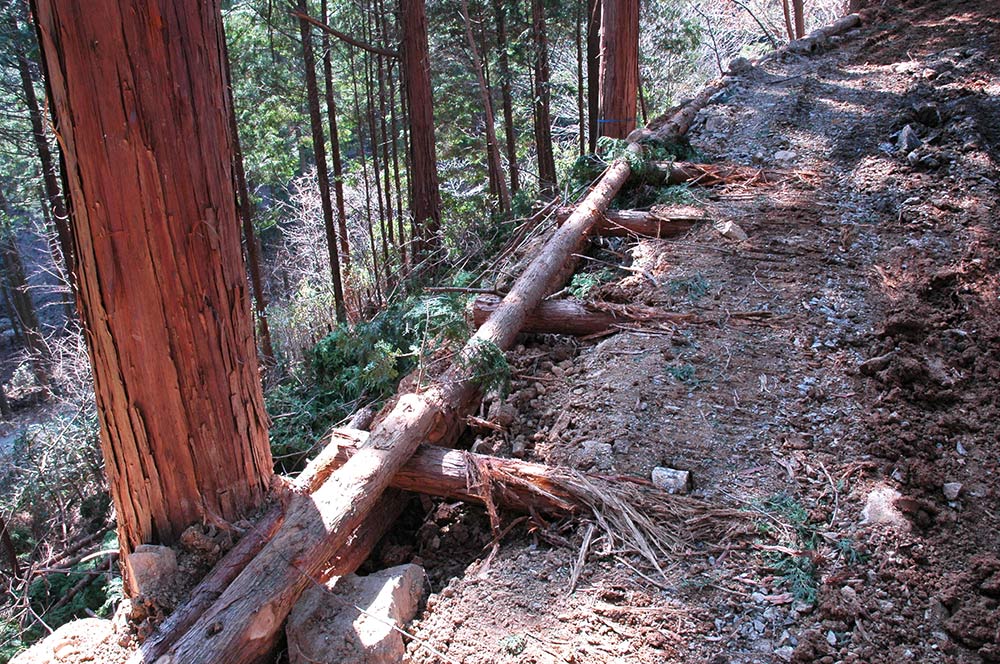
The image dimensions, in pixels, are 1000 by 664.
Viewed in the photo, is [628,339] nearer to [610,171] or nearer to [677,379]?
[677,379]

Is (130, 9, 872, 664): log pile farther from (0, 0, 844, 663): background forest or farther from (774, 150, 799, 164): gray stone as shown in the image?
(774, 150, 799, 164): gray stone

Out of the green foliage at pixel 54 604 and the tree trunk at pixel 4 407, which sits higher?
the green foliage at pixel 54 604

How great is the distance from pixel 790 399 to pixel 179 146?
294cm

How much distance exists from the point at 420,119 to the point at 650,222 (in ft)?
18.3

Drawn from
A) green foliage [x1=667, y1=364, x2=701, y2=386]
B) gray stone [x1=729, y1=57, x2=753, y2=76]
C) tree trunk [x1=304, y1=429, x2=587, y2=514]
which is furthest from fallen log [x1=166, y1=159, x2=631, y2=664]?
gray stone [x1=729, y1=57, x2=753, y2=76]

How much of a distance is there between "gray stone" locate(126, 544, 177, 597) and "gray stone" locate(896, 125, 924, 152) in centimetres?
592

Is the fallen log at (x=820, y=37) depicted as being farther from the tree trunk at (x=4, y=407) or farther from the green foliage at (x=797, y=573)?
the tree trunk at (x=4, y=407)

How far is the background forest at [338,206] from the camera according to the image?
5016 millimetres

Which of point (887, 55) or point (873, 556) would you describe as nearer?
point (873, 556)

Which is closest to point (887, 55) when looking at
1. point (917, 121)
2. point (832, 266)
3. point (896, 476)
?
point (917, 121)

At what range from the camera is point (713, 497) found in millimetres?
2814

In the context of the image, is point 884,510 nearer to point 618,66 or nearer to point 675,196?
point 675,196

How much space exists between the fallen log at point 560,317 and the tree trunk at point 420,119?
5000mm

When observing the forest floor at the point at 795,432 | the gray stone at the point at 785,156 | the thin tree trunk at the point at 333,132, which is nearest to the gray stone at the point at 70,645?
the forest floor at the point at 795,432
